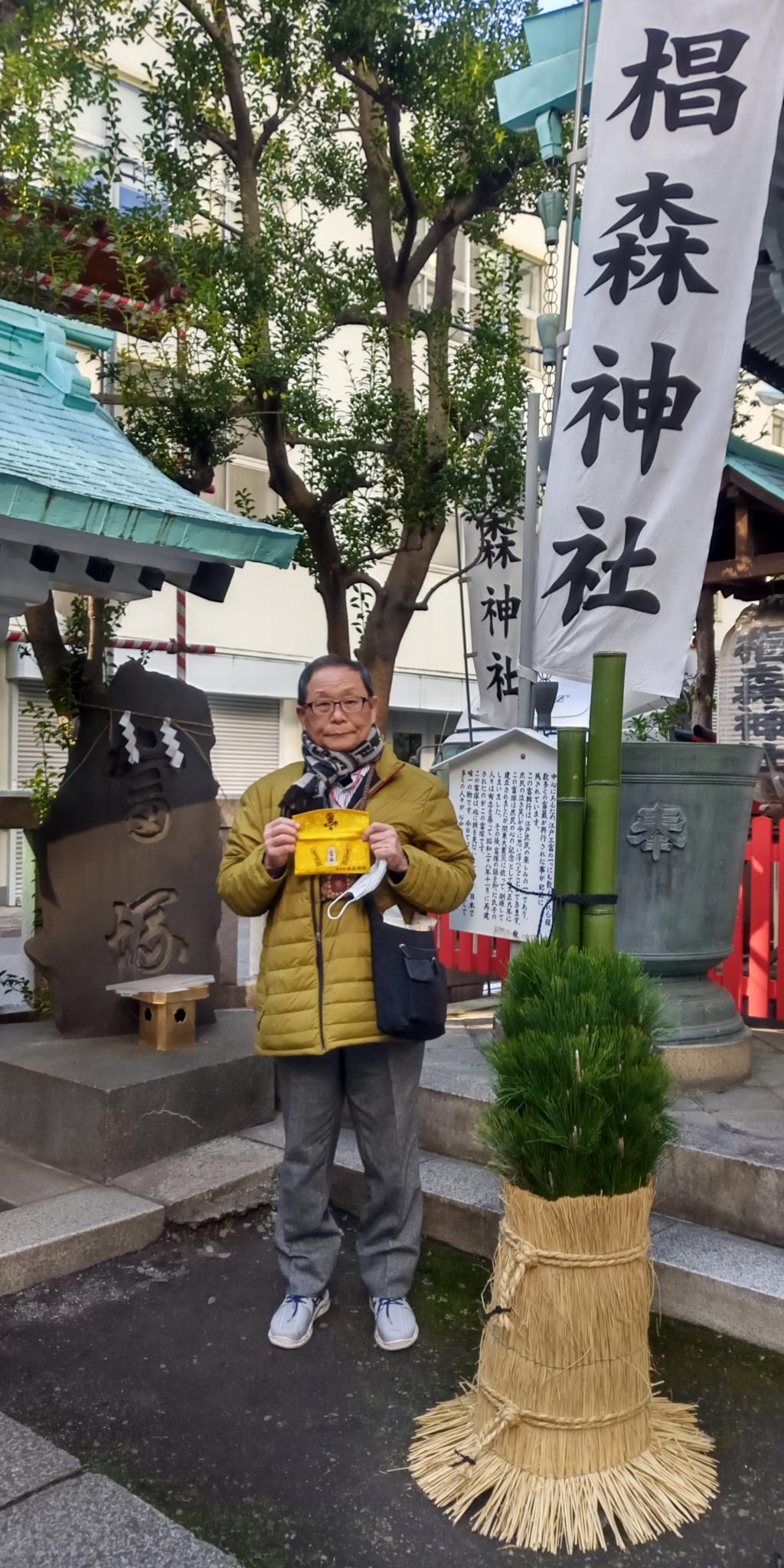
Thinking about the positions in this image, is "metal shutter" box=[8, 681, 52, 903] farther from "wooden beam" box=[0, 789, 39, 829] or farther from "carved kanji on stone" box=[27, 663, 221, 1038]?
"carved kanji on stone" box=[27, 663, 221, 1038]

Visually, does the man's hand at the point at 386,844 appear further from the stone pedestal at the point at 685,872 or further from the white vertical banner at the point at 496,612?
the white vertical banner at the point at 496,612

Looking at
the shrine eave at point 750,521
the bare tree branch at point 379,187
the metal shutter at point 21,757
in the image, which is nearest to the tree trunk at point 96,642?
the bare tree branch at point 379,187

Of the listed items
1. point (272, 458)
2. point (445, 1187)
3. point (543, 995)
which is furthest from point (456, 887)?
point (272, 458)

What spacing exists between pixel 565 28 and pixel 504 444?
2.61m

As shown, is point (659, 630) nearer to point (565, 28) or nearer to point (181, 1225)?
point (181, 1225)

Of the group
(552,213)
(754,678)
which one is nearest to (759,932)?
(754,678)

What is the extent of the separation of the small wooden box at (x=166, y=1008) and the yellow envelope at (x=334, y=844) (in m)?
2.24

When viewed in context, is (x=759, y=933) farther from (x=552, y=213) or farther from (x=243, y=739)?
(x=243, y=739)

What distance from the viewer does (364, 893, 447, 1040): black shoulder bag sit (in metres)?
3.20

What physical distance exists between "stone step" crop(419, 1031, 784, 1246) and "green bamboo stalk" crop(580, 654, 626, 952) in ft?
2.33

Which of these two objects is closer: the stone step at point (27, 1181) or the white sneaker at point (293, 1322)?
the white sneaker at point (293, 1322)

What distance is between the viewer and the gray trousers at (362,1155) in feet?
11.2

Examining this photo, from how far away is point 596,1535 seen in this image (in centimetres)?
251

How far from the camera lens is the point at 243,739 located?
19.5 meters
